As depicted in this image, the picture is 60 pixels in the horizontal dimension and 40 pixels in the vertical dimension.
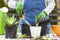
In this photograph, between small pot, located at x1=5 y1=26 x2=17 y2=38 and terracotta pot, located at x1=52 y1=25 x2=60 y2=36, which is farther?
terracotta pot, located at x1=52 y1=25 x2=60 y2=36

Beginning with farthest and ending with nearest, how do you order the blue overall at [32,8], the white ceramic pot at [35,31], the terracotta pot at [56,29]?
1. the blue overall at [32,8]
2. the terracotta pot at [56,29]
3. the white ceramic pot at [35,31]

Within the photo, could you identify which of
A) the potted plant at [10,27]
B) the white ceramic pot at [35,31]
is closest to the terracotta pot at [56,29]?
the white ceramic pot at [35,31]

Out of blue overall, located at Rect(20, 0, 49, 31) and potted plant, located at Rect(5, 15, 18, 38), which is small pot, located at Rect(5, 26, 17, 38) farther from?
blue overall, located at Rect(20, 0, 49, 31)

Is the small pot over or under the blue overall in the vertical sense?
under

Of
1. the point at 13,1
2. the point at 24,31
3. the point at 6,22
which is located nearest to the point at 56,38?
the point at 24,31

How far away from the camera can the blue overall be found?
2334mm

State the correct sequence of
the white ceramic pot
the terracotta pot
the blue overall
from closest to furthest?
the white ceramic pot → the terracotta pot → the blue overall

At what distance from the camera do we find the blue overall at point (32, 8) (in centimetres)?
233

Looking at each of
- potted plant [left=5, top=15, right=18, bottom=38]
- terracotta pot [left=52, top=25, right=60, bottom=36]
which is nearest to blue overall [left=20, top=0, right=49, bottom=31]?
terracotta pot [left=52, top=25, right=60, bottom=36]

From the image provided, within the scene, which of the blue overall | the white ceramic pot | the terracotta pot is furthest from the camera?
the blue overall

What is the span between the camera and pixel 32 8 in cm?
237

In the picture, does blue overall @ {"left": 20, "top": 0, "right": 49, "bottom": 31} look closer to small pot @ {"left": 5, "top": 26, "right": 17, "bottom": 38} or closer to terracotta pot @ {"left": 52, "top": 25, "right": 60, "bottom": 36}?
terracotta pot @ {"left": 52, "top": 25, "right": 60, "bottom": 36}

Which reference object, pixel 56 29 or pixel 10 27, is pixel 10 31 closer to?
pixel 10 27

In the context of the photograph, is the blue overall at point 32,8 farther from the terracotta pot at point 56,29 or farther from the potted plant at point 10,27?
the potted plant at point 10,27
